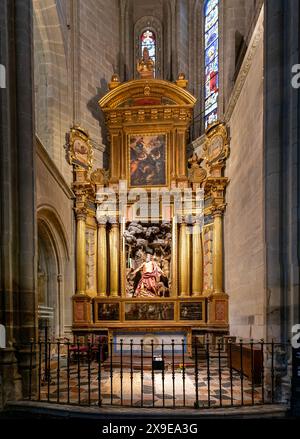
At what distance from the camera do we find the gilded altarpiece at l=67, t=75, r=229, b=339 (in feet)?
40.0

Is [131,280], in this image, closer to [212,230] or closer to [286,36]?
[212,230]

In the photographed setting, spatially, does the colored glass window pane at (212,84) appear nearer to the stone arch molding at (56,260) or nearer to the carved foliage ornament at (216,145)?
the carved foliage ornament at (216,145)

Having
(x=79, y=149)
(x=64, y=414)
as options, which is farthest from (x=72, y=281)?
(x=64, y=414)

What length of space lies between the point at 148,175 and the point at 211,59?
4.87 meters

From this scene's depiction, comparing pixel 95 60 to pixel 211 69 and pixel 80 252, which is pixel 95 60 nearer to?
pixel 211 69

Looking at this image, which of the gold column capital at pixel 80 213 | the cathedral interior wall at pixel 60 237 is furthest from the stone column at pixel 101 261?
the cathedral interior wall at pixel 60 237

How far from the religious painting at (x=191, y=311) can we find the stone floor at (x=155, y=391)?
9.93 feet

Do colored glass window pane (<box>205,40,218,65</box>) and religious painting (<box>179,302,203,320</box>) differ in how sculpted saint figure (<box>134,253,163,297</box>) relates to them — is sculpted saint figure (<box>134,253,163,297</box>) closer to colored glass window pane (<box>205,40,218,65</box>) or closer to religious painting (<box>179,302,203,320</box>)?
religious painting (<box>179,302,203,320</box>)

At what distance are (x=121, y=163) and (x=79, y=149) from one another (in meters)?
1.47

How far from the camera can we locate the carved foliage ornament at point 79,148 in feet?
41.4

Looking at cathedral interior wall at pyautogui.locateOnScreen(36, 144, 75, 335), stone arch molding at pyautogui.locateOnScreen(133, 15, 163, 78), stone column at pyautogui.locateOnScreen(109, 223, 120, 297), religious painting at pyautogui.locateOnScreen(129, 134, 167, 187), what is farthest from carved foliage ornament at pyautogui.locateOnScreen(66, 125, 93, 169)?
stone arch molding at pyautogui.locateOnScreen(133, 15, 163, 78)

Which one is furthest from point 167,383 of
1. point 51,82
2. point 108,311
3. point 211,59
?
point 211,59

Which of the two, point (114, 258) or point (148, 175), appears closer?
point (114, 258)

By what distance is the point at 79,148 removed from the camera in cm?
1296
